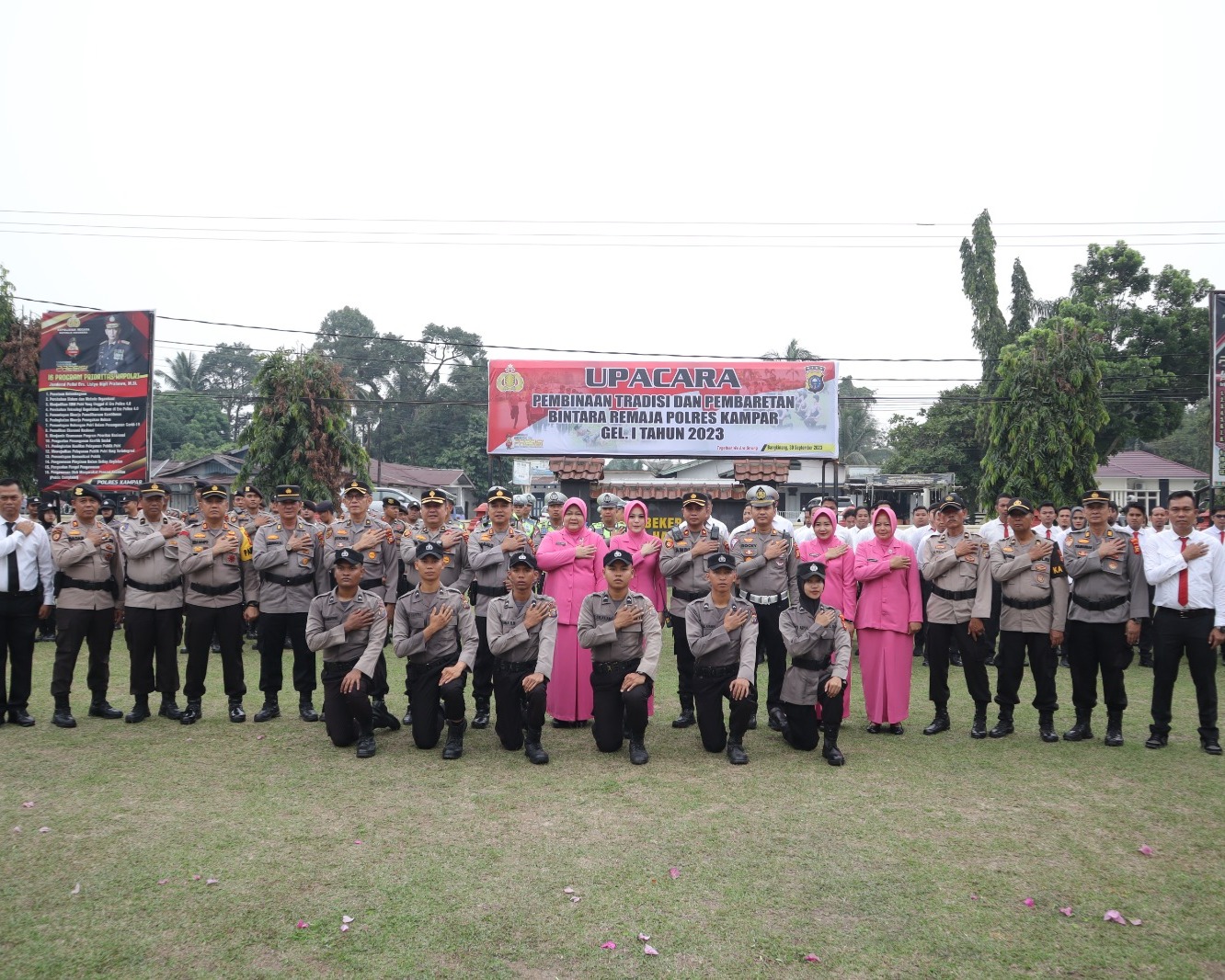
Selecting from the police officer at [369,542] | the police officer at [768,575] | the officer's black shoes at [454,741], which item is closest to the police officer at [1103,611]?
the police officer at [768,575]

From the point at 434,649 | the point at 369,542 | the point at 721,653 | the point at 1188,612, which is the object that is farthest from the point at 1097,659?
the point at 369,542

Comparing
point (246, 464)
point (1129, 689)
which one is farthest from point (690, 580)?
point (246, 464)

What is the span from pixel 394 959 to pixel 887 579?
15.9 feet

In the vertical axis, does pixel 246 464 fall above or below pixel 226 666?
above

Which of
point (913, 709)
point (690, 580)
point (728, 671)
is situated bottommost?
point (913, 709)

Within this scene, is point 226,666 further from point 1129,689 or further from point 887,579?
point 1129,689

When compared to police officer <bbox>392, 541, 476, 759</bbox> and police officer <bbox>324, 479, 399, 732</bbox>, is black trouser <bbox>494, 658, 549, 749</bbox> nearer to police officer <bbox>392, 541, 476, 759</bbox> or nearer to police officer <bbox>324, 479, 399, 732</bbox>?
police officer <bbox>392, 541, 476, 759</bbox>

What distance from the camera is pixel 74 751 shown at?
6.20 m

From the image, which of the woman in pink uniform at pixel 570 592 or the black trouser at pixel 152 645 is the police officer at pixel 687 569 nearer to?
the woman in pink uniform at pixel 570 592

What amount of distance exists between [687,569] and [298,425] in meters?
10.8

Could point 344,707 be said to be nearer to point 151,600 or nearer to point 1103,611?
point 151,600

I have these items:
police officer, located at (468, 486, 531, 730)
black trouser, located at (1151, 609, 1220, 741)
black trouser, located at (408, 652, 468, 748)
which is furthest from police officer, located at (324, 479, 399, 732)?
black trouser, located at (1151, 609, 1220, 741)

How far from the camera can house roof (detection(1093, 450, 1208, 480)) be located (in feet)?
122

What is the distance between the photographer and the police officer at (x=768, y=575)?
7.19m
